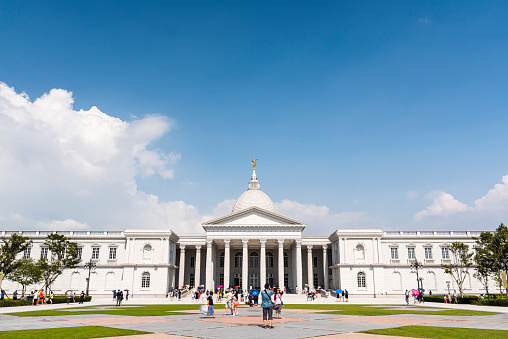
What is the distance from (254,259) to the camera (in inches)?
3182

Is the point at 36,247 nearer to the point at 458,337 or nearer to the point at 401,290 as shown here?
the point at 401,290

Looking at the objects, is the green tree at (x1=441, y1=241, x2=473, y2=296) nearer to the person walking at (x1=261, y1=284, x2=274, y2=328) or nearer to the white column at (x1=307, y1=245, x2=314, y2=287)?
the white column at (x1=307, y1=245, x2=314, y2=287)

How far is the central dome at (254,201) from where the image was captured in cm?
8596

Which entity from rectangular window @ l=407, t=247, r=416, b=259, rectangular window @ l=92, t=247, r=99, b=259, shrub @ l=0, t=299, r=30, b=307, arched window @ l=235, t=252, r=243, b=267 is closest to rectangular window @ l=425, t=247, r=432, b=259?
rectangular window @ l=407, t=247, r=416, b=259

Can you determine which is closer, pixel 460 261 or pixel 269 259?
pixel 460 261

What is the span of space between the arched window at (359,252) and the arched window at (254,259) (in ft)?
73.3

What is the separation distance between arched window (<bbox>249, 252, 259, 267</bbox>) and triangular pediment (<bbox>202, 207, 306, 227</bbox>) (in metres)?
15.6

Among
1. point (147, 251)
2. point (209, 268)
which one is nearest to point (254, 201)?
point (209, 268)

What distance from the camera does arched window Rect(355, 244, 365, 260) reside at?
66.5 meters

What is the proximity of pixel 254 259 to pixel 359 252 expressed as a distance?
921 inches

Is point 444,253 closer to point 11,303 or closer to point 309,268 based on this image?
point 309,268

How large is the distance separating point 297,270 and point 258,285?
1557 cm

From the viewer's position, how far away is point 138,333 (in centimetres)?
1412

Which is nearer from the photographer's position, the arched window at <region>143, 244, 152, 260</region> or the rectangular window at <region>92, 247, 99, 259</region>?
the arched window at <region>143, 244, 152, 260</region>
